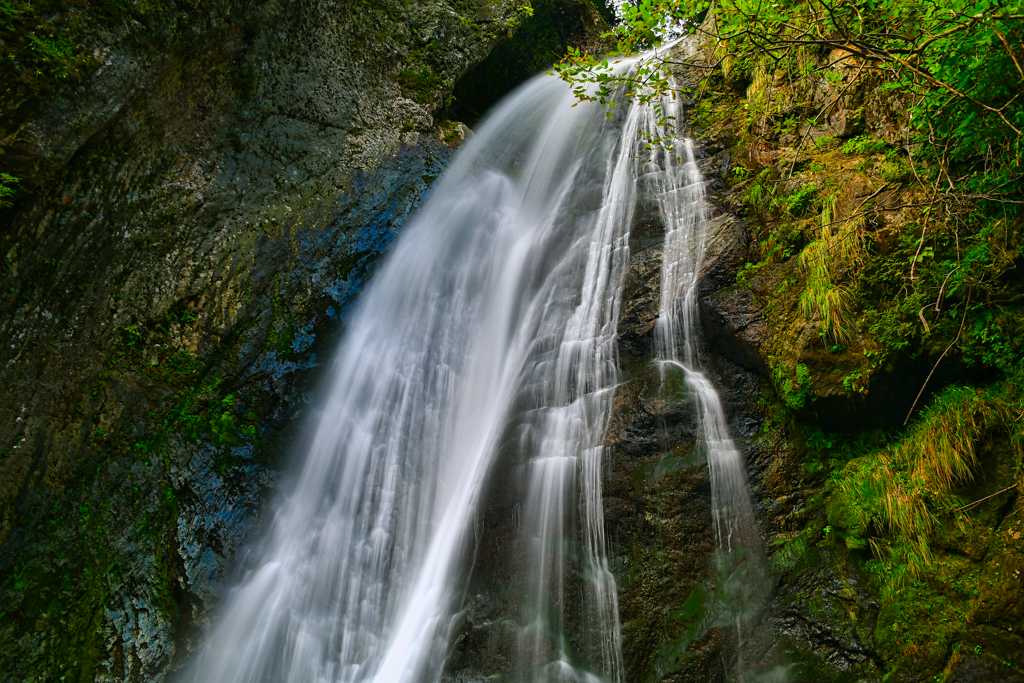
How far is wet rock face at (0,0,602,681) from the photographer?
541 cm

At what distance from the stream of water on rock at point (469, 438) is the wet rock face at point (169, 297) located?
0.62 metres

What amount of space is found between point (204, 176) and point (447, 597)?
6183 mm


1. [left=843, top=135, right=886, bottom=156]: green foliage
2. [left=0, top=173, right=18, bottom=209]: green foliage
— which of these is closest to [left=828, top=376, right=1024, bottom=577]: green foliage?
[left=843, top=135, right=886, bottom=156]: green foliage

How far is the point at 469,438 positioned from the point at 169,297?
4186 mm

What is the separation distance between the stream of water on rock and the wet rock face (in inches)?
24.4

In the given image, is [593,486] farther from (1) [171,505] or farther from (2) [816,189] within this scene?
(1) [171,505]

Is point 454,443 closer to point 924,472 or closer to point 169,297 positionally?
point 169,297

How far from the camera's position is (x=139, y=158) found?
636cm

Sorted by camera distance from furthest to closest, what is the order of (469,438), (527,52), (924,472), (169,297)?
(527,52) → (469,438) → (169,297) → (924,472)

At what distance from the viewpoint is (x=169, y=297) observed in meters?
6.50

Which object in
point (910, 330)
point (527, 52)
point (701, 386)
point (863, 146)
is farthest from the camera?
point (527, 52)

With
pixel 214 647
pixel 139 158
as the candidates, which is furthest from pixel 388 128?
pixel 214 647

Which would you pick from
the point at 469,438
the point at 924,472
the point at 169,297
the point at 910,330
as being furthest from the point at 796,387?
the point at 169,297

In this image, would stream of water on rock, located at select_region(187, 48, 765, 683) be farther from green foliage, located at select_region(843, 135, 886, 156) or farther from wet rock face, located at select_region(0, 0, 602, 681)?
green foliage, located at select_region(843, 135, 886, 156)
